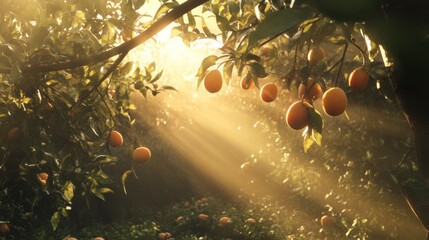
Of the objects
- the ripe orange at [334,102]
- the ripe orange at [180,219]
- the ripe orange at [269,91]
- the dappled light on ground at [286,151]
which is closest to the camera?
the ripe orange at [334,102]

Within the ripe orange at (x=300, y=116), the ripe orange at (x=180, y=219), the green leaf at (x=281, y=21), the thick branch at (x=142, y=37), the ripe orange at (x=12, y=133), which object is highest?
the ripe orange at (x=180, y=219)

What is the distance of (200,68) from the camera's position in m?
1.51

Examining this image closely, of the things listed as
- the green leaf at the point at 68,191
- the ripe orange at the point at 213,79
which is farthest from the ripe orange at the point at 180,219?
the ripe orange at the point at 213,79

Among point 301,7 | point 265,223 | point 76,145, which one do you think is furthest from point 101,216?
point 301,7

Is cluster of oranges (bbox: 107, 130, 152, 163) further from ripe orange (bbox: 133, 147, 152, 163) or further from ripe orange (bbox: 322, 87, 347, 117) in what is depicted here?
ripe orange (bbox: 322, 87, 347, 117)

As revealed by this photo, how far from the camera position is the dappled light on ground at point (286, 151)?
457 cm

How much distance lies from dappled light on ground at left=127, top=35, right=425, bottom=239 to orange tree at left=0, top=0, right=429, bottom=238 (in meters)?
0.26

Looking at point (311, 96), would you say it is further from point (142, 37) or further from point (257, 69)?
point (142, 37)

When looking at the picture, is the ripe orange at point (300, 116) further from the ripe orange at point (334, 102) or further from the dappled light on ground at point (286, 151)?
the dappled light on ground at point (286, 151)

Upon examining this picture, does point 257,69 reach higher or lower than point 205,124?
lower

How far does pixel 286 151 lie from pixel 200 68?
225 inches

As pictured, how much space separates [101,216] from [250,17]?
11.4 m

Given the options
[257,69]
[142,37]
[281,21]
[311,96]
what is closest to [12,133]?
[142,37]

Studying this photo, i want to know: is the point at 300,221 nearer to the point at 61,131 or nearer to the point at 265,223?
the point at 265,223
